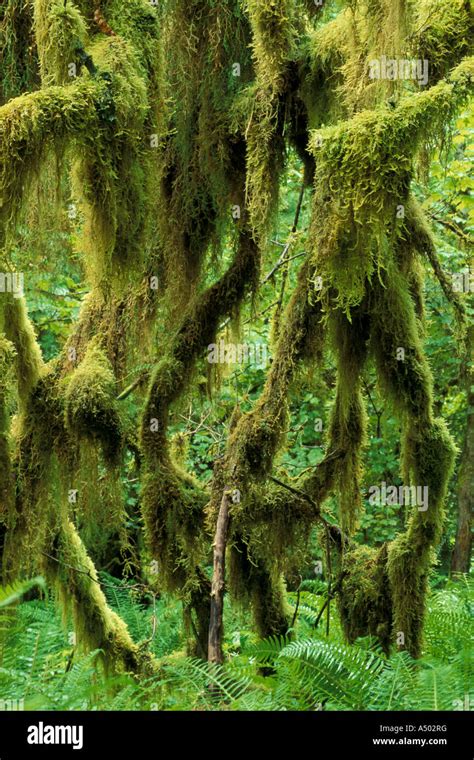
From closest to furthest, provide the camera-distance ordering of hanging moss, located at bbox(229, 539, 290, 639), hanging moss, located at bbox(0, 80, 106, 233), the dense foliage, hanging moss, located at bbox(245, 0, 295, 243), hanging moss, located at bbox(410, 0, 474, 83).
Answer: hanging moss, located at bbox(0, 80, 106, 233), the dense foliage, hanging moss, located at bbox(410, 0, 474, 83), hanging moss, located at bbox(245, 0, 295, 243), hanging moss, located at bbox(229, 539, 290, 639)

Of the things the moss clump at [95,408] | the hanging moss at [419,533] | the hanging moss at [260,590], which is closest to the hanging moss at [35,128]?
the moss clump at [95,408]

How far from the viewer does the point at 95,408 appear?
18.9ft

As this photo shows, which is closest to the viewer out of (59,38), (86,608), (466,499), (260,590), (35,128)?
(35,128)

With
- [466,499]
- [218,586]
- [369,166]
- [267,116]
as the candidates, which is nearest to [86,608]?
[218,586]

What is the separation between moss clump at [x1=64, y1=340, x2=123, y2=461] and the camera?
5.79 metres

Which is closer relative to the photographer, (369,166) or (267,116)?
(369,166)

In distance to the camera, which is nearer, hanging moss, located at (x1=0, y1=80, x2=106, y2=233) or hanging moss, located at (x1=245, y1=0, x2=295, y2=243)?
hanging moss, located at (x1=0, y1=80, x2=106, y2=233)

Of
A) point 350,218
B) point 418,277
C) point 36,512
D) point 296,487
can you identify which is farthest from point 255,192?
point 36,512

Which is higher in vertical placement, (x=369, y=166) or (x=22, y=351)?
(x=369, y=166)

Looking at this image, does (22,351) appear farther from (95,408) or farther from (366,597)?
(366,597)

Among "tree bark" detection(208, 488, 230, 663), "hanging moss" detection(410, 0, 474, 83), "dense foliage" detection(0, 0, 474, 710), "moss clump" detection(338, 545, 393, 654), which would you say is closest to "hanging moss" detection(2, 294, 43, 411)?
"dense foliage" detection(0, 0, 474, 710)

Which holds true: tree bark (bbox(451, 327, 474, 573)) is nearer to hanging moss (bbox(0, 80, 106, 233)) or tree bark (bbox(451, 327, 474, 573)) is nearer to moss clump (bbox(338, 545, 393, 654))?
moss clump (bbox(338, 545, 393, 654))

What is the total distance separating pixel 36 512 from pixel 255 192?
8.29 ft

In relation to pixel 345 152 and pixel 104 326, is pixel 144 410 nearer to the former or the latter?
pixel 104 326
